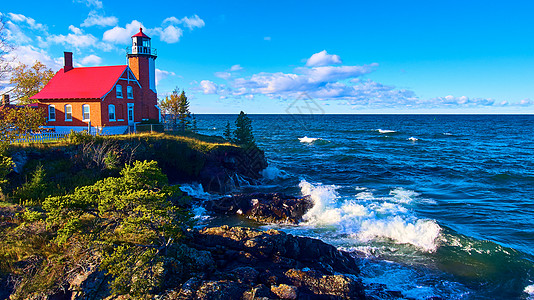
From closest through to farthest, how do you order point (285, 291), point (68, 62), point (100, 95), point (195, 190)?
point (285, 291), point (195, 190), point (100, 95), point (68, 62)

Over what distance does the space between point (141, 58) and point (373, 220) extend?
1169 inches

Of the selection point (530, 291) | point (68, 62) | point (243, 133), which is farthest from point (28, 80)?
point (530, 291)

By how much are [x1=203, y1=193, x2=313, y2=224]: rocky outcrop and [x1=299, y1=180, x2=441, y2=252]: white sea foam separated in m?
0.67

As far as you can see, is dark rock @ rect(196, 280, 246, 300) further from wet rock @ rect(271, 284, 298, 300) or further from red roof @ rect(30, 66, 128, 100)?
red roof @ rect(30, 66, 128, 100)

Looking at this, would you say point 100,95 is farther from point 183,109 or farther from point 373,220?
point 373,220

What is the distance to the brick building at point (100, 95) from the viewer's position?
28891mm

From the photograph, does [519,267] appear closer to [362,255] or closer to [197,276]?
[362,255]

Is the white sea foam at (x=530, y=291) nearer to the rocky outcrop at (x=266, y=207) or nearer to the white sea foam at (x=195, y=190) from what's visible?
the rocky outcrop at (x=266, y=207)

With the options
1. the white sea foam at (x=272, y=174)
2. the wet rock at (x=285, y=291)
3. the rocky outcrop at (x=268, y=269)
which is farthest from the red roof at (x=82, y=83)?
the wet rock at (x=285, y=291)

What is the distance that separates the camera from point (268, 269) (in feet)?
33.4

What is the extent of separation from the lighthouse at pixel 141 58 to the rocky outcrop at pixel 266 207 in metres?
20.4

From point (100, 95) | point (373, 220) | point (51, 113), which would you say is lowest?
point (373, 220)

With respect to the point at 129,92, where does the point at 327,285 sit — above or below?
below

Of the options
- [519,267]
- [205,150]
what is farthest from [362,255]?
[205,150]
